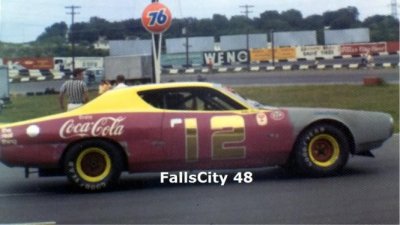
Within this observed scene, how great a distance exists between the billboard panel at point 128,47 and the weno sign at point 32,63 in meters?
3.99

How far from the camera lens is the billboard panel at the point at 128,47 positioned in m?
14.2

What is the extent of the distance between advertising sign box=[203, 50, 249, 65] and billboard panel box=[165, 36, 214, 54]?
7.42 feet

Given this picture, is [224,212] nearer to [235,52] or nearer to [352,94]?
[352,94]

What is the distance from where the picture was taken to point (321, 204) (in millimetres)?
6438

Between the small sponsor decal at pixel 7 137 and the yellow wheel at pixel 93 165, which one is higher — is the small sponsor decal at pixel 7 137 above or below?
above

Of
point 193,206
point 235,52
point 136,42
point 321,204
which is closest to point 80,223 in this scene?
point 193,206

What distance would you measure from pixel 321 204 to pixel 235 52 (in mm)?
15321

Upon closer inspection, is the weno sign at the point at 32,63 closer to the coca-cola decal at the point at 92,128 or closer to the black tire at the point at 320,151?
the coca-cola decal at the point at 92,128

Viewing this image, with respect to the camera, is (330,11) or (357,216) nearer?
(357,216)

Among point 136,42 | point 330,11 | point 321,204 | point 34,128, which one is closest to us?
point 321,204

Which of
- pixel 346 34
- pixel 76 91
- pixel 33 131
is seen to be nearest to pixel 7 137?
pixel 33 131

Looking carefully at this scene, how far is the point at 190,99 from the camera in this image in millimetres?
7812

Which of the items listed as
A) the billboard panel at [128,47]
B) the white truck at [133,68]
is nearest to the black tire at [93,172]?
the billboard panel at [128,47]

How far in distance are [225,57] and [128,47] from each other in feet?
22.6
